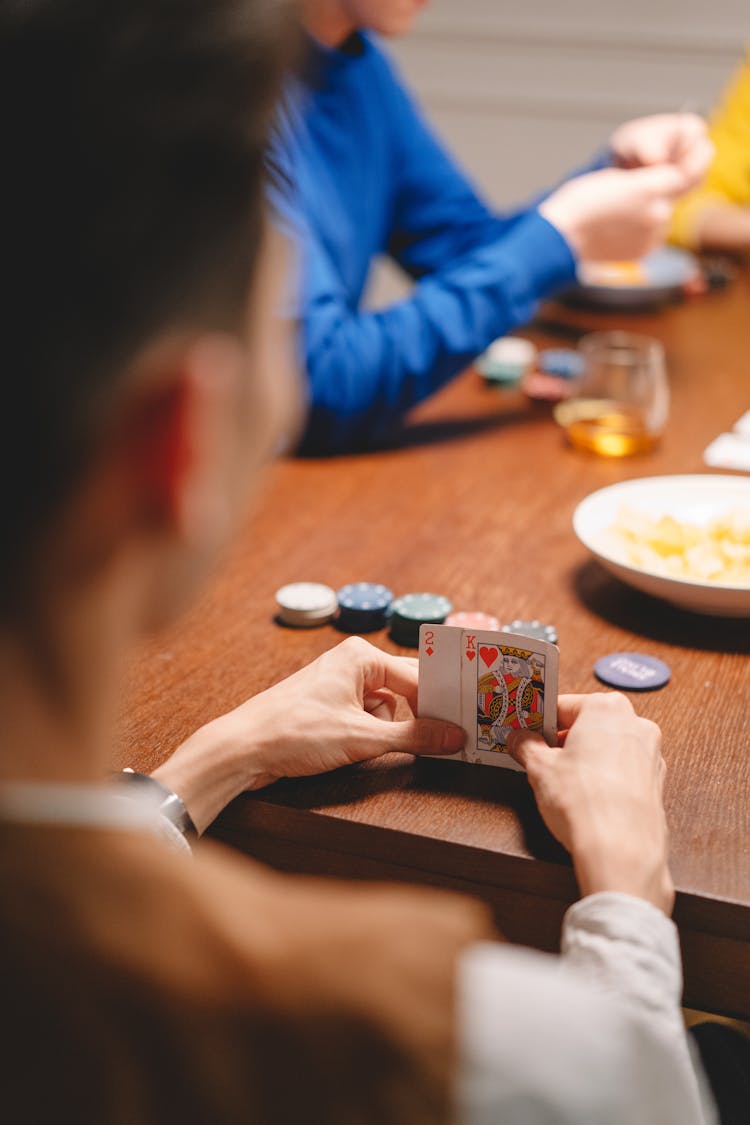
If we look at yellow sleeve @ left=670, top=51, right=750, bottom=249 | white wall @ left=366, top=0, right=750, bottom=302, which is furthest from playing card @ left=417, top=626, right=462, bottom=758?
white wall @ left=366, top=0, right=750, bottom=302

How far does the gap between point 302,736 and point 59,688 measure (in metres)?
0.49

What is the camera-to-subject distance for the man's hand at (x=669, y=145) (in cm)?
202

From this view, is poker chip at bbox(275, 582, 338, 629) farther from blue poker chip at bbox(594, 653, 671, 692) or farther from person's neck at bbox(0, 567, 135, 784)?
person's neck at bbox(0, 567, 135, 784)

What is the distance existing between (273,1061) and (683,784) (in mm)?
595

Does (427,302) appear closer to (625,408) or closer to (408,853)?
Answer: (625,408)

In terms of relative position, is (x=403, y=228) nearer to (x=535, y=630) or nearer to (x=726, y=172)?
(x=726, y=172)

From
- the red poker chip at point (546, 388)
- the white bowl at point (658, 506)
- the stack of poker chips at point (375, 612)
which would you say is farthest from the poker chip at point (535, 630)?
the red poker chip at point (546, 388)

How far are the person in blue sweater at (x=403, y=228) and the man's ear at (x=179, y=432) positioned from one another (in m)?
1.04

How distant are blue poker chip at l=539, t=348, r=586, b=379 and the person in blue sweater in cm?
15

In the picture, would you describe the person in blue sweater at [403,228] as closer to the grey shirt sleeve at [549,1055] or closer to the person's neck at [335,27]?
the person's neck at [335,27]

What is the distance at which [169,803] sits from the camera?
37.9 inches

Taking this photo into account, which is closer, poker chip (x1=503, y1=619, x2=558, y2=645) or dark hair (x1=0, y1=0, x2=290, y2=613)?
dark hair (x1=0, y1=0, x2=290, y2=613)

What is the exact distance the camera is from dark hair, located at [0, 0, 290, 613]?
47 cm

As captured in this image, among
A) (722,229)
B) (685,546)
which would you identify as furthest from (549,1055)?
(722,229)
